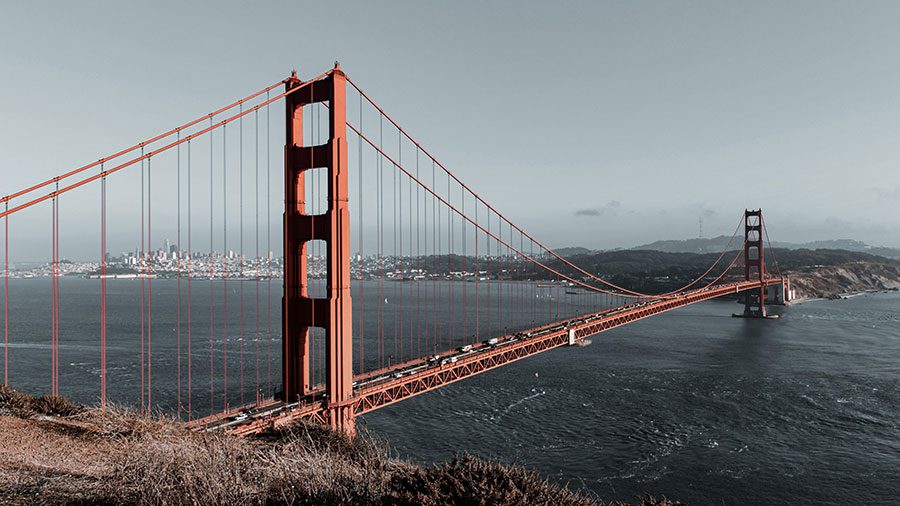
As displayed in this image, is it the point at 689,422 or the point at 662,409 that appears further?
the point at 662,409

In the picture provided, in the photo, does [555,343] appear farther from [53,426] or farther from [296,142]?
[53,426]

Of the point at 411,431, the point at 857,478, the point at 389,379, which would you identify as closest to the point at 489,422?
the point at 411,431

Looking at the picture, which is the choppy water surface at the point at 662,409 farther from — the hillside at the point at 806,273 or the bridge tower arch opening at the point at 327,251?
the hillside at the point at 806,273

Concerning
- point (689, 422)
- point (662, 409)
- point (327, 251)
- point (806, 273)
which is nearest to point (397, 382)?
point (327, 251)

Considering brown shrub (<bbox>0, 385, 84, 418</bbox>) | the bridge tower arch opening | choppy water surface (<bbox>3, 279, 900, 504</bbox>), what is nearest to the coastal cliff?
choppy water surface (<bbox>3, 279, 900, 504</bbox>)

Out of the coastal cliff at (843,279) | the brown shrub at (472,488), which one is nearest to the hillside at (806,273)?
the coastal cliff at (843,279)

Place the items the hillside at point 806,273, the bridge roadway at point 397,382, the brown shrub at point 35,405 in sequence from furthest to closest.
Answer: the hillside at point 806,273 → the bridge roadway at point 397,382 → the brown shrub at point 35,405

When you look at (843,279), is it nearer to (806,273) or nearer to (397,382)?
(806,273)
